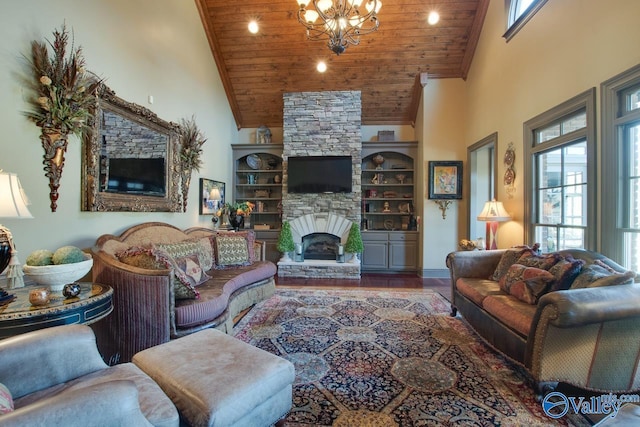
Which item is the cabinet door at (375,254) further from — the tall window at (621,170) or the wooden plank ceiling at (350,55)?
the tall window at (621,170)

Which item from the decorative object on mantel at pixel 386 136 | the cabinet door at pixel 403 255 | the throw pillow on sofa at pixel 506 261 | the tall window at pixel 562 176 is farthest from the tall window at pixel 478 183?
the throw pillow on sofa at pixel 506 261

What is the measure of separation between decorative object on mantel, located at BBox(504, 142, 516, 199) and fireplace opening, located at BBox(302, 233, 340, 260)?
10.4 ft

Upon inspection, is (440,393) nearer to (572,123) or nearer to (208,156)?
(572,123)

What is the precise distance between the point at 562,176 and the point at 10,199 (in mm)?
4730

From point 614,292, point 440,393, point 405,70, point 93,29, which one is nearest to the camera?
point 614,292

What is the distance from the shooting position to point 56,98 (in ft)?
7.75

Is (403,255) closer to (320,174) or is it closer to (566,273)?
(320,174)

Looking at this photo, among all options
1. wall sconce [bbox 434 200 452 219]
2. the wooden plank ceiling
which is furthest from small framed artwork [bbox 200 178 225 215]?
wall sconce [bbox 434 200 452 219]

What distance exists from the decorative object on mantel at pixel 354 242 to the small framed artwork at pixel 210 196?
254 centimetres

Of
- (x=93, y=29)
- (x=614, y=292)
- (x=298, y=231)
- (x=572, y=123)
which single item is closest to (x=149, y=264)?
(x=93, y=29)

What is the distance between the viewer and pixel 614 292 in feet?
6.02

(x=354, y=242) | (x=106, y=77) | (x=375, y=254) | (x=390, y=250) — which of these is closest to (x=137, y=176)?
(x=106, y=77)

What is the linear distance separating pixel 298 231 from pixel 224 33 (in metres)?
3.87

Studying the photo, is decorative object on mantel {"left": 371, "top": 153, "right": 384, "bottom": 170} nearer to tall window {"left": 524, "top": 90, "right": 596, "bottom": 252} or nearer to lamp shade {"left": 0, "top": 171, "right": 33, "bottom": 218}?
tall window {"left": 524, "top": 90, "right": 596, "bottom": 252}
